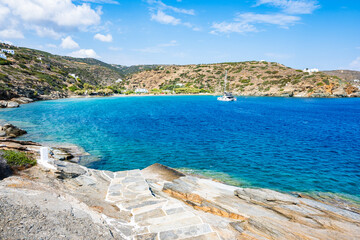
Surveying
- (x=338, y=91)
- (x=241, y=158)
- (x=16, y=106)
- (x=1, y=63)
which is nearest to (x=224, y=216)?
(x=241, y=158)

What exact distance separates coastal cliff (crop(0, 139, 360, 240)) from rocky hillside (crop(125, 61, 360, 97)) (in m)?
125

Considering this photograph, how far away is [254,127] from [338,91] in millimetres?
109346

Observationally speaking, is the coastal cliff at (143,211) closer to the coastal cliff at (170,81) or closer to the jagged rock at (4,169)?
the jagged rock at (4,169)

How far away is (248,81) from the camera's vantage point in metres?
142

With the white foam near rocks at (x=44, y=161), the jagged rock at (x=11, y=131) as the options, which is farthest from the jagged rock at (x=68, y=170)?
the jagged rock at (x=11, y=131)

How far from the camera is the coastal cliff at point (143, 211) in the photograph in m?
6.82

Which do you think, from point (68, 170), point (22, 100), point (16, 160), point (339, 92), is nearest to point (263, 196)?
point (68, 170)

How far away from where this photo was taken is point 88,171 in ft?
46.8

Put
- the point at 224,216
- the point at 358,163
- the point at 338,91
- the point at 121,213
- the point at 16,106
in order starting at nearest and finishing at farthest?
the point at 121,213 → the point at 224,216 → the point at 358,163 → the point at 16,106 → the point at 338,91

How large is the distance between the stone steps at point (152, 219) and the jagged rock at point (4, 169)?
4859 mm

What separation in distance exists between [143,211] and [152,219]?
0.81 meters

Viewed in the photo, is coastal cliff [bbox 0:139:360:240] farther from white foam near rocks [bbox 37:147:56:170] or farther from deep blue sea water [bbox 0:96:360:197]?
deep blue sea water [bbox 0:96:360:197]

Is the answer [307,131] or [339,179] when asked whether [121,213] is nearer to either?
[339,179]

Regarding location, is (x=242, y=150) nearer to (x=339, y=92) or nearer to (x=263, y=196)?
(x=263, y=196)
